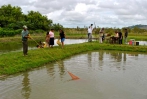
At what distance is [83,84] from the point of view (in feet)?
28.7

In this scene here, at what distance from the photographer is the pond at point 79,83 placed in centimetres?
740

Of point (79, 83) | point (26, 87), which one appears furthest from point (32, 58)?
point (79, 83)

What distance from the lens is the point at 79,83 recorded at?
8883mm

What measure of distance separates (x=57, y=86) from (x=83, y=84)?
3.56ft

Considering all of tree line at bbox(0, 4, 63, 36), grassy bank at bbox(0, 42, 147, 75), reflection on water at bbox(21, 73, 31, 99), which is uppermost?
tree line at bbox(0, 4, 63, 36)

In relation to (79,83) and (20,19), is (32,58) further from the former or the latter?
(20,19)

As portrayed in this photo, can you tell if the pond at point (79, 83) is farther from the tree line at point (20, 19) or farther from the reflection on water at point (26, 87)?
the tree line at point (20, 19)

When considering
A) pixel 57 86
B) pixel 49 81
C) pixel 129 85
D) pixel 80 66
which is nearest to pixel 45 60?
pixel 80 66

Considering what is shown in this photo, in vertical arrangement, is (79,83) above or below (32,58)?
below

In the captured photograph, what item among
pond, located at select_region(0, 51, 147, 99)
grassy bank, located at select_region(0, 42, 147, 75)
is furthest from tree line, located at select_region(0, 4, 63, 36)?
pond, located at select_region(0, 51, 147, 99)

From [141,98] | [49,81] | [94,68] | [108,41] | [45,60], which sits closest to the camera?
[141,98]

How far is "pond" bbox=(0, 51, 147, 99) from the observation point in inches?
291

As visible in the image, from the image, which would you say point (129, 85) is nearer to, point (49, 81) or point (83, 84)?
point (83, 84)

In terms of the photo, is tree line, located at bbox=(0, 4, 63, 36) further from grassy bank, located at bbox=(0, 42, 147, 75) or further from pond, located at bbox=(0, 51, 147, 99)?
pond, located at bbox=(0, 51, 147, 99)
